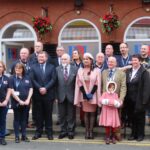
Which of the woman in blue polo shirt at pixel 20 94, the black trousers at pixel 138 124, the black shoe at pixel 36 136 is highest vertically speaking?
the woman in blue polo shirt at pixel 20 94

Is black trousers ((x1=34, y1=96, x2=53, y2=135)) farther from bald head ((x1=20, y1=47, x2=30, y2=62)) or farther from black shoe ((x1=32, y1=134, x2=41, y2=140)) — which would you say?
bald head ((x1=20, y1=47, x2=30, y2=62))

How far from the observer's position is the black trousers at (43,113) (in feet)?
28.8

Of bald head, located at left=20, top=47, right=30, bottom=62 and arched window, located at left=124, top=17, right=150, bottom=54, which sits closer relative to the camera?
bald head, located at left=20, top=47, right=30, bottom=62

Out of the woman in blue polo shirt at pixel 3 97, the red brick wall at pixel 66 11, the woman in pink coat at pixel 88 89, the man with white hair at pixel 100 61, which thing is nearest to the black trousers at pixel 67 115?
the woman in pink coat at pixel 88 89

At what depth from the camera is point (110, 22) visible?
11.4 meters

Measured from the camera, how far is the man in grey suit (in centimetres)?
880

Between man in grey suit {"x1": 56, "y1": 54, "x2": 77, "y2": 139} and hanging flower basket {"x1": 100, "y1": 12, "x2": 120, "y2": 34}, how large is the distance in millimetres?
2960

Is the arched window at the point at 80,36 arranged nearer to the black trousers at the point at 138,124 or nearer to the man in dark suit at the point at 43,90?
the man in dark suit at the point at 43,90

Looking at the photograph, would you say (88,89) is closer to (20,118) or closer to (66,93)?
(66,93)

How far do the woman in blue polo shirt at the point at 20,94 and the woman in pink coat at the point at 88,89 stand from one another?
1.07m

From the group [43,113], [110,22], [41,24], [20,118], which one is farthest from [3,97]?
[110,22]

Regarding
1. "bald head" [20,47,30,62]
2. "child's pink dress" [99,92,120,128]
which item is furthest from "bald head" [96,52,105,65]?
"bald head" [20,47,30,62]

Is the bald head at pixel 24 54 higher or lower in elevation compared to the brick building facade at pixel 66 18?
lower

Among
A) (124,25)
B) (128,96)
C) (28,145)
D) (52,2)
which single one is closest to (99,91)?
(128,96)
